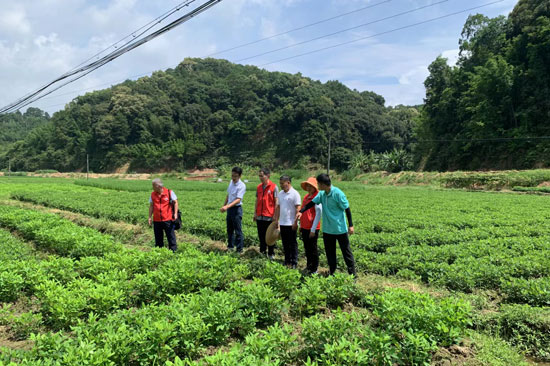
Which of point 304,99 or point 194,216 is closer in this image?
point 194,216

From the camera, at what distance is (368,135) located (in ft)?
237

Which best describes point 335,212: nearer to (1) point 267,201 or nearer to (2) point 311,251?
(2) point 311,251

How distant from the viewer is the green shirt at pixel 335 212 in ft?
20.5

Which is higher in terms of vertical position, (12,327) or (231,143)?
(231,143)

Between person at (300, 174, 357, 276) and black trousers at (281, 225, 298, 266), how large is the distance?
94 centimetres

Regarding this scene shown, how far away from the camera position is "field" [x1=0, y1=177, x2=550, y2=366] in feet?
12.2

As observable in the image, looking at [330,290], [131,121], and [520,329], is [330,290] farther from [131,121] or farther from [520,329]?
[131,121]

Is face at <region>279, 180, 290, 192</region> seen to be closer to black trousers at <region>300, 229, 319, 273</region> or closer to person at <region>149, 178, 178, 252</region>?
black trousers at <region>300, 229, 319, 273</region>

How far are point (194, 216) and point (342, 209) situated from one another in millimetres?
9103

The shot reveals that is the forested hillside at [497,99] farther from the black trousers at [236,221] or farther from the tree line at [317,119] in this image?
the black trousers at [236,221]

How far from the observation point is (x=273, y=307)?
4.93 m

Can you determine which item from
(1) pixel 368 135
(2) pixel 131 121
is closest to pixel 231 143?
(2) pixel 131 121

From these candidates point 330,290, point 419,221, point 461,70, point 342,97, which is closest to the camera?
point 330,290

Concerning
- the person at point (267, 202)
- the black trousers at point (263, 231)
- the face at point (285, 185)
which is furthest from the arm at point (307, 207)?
the black trousers at point (263, 231)
